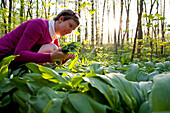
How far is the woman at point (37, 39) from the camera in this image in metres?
1.24

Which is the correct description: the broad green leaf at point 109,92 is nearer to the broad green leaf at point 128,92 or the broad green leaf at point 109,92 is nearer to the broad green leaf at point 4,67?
the broad green leaf at point 128,92

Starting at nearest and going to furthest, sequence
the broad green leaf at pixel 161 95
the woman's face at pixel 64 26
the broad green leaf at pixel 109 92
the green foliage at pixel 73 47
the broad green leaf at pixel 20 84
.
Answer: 1. the broad green leaf at pixel 161 95
2. the broad green leaf at pixel 109 92
3. the broad green leaf at pixel 20 84
4. the green foliage at pixel 73 47
5. the woman's face at pixel 64 26

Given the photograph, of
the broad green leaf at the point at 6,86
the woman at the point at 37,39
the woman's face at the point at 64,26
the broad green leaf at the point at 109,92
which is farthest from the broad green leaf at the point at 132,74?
the woman's face at the point at 64,26

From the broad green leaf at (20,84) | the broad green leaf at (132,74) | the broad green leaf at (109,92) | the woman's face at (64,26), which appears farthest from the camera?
the woman's face at (64,26)

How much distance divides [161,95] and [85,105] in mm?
259

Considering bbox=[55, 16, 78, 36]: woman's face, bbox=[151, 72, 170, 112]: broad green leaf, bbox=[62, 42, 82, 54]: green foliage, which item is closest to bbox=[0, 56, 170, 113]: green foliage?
bbox=[151, 72, 170, 112]: broad green leaf

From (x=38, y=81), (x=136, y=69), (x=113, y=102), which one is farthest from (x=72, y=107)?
(x=136, y=69)

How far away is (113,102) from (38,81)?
42cm

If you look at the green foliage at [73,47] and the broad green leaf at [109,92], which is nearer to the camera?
the broad green leaf at [109,92]

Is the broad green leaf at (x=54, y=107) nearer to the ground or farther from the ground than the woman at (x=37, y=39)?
nearer to the ground

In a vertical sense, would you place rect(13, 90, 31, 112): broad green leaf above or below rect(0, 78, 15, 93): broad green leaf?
below

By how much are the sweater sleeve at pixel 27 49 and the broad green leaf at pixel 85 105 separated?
0.86 metres

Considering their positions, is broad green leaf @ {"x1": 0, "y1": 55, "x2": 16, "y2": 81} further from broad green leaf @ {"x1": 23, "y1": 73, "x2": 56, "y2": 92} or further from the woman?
the woman

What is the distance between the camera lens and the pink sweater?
1.24 meters
